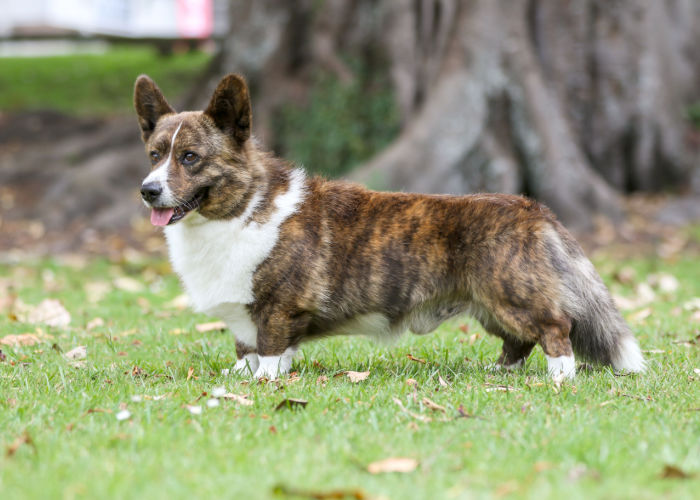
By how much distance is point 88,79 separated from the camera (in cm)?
2003

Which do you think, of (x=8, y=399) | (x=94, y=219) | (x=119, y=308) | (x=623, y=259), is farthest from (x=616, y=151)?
(x=8, y=399)

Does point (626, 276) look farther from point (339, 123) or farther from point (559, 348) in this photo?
point (339, 123)

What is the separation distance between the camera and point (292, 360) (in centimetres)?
489

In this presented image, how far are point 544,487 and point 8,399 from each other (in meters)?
2.53

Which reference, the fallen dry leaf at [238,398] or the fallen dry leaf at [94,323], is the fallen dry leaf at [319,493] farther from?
the fallen dry leaf at [94,323]

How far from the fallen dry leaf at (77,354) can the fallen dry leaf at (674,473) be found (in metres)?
3.42

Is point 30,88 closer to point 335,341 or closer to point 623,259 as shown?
point 623,259

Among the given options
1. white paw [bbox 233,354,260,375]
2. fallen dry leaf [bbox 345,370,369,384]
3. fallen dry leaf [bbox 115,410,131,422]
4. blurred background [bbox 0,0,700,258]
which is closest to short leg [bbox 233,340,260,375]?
white paw [bbox 233,354,260,375]

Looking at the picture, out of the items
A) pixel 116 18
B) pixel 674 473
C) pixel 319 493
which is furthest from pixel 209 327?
pixel 116 18

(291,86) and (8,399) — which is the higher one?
(291,86)

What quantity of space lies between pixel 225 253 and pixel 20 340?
1852 mm

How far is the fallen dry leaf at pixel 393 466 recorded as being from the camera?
3.03m

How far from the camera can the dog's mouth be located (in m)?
4.41

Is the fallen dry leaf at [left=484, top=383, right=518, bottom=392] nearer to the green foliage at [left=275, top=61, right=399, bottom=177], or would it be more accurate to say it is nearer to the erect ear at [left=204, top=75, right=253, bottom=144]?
the erect ear at [left=204, top=75, right=253, bottom=144]
